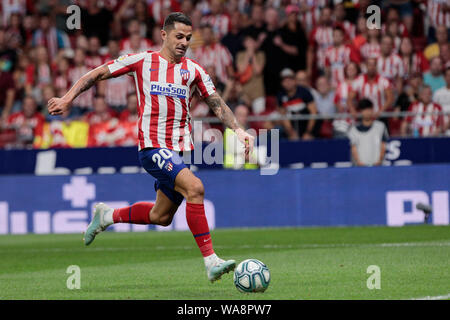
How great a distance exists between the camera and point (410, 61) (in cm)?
1778

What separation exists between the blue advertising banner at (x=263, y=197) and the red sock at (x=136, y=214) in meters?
6.38

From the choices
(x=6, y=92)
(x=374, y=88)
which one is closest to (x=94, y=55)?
(x=6, y=92)

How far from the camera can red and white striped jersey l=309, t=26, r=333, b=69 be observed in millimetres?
18406

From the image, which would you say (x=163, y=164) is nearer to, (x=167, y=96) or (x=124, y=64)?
(x=167, y=96)

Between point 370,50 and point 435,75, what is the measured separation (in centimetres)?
132

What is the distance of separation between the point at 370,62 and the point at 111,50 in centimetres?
550

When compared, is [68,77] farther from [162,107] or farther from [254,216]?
[162,107]

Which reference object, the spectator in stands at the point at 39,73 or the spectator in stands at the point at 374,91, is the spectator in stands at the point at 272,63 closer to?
the spectator in stands at the point at 374,91

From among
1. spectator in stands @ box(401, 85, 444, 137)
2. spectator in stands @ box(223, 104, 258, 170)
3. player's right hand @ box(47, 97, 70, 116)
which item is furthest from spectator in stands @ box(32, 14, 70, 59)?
player's right hand @ box(47, 97, 70, 116)

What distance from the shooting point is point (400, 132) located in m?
16.3

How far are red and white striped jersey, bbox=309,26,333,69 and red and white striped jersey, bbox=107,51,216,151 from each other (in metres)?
9.69

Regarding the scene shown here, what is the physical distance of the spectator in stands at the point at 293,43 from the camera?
18.6m

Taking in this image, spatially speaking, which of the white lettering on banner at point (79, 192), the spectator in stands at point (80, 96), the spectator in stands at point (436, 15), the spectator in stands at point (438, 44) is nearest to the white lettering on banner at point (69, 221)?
the white lettering on banner at point (79, 192)

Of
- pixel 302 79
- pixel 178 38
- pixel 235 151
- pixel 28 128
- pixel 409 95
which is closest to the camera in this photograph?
pixel 178 38
